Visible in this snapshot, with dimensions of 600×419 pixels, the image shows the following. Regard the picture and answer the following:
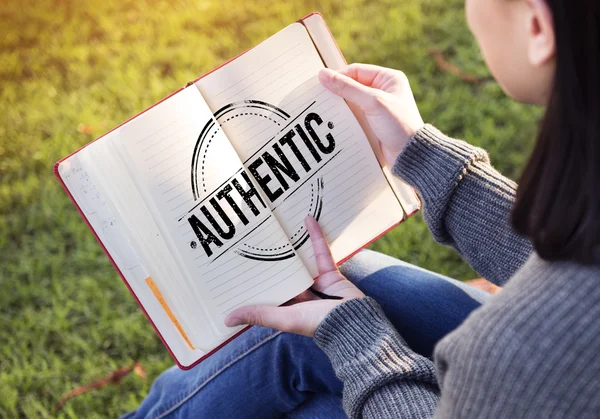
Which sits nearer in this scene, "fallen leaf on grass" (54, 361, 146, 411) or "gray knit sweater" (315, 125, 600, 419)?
"gray knit sweater" (315, 125, 600, 419)

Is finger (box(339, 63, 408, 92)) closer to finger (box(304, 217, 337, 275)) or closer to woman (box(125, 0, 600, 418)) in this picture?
woman (box(125, 0, 600, 418))

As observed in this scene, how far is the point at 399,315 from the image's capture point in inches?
38.9

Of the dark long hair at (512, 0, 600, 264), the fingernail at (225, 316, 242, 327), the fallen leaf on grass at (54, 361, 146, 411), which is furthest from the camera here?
the fallen leaf on grass at (54, 361, 146, 411)

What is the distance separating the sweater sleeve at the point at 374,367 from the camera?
0.81 m

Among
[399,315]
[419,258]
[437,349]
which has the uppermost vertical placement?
[437,349]

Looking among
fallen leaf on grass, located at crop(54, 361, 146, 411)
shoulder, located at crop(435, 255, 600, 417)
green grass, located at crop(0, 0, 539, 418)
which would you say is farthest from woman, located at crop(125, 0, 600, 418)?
green grass, located at crop(0, 0, 539, 418)

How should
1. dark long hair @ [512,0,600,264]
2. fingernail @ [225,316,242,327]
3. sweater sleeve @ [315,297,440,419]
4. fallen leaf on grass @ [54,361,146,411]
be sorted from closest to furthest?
dark long hair @ [512,0,600,264] → sweater sleeve @ [315,297,440,419] → fingernail @ [225,316,242,327] → fallen leaf on grass @ [54,361,146,411]

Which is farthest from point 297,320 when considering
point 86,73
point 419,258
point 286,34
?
point 86,73

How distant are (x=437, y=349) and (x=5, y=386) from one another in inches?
44.5

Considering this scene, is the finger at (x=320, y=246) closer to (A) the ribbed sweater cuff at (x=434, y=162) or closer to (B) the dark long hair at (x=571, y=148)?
(A) the ribbed sweater cuff at (x=434, y=162)

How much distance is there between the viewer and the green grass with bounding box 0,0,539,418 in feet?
4.85

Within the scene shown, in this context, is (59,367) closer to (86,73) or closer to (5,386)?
(5,386)

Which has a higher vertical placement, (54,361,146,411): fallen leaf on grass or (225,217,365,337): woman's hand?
(225,217,365,337): woman's hand

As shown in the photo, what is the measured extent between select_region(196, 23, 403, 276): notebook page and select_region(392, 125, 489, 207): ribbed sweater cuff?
0.07 metres
